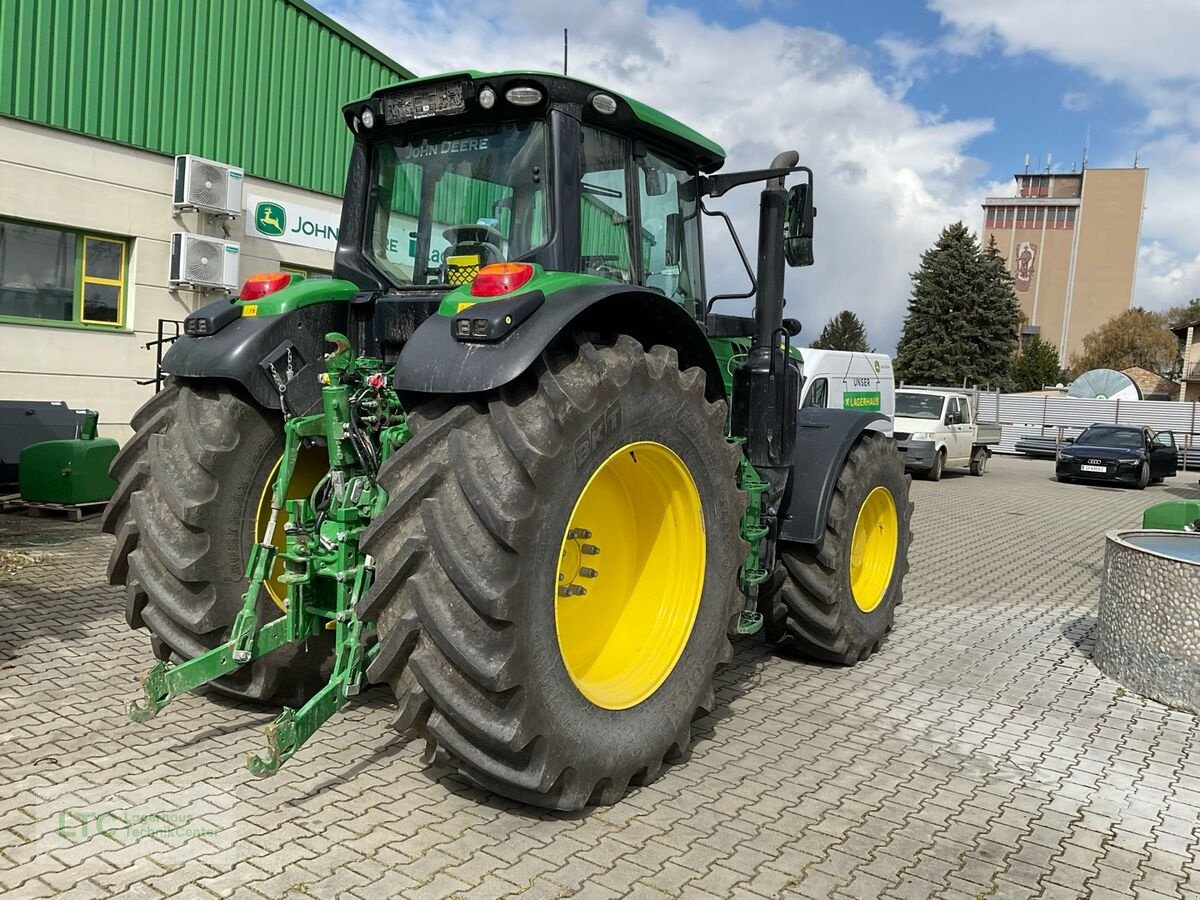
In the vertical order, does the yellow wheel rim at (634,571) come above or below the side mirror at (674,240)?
below

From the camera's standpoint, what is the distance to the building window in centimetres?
1123

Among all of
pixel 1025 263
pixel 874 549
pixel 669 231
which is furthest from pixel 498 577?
pixel 1025 263

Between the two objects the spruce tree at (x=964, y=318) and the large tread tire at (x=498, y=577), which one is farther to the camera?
the spruce tree at (x=964, y=318)

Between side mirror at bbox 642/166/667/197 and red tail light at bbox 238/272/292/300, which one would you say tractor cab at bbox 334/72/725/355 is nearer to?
side mirror at bbox 642/166/667/197

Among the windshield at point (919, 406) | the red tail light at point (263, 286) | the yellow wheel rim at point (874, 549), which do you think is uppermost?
the red tail light at point (263, 286)

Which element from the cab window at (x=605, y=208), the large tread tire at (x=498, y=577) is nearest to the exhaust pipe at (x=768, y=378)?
the cab window at (x=605, y=208)

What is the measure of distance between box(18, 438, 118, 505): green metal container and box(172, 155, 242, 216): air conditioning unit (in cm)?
423

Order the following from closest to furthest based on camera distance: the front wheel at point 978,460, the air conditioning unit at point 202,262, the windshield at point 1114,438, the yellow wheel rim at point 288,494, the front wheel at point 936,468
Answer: the yellow wheel rim at point 288,494 → the air conditioning unit at point 202,262 → the front wheel at point 936,468 → the windshield at point 1114,438 → the front wheel at point 978,460

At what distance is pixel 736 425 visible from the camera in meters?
5.18

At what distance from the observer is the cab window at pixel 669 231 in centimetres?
463

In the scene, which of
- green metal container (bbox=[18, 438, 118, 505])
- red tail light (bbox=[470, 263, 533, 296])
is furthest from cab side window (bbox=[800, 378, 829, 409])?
red tail light (bbox=[470, 263, 533, 296])

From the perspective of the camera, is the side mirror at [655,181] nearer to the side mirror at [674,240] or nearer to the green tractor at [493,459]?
the green tractor at [493,459]

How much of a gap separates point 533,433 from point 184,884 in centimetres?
174

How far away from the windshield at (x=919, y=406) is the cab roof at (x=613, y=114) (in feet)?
52.7
